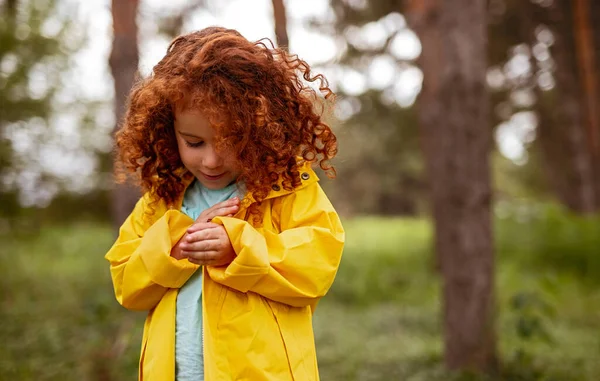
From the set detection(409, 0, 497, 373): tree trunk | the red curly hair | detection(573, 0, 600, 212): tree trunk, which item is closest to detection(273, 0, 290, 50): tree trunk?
detection(409, 0, 497, 373): tree trunk

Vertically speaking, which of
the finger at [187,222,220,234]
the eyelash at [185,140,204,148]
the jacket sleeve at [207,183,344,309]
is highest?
the eyelash at [185,140,204,148]

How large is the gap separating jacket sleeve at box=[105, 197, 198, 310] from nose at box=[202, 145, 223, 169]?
193 millimetres

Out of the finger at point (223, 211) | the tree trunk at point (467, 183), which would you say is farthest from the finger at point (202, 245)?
the tree trunk at point (467, 183)

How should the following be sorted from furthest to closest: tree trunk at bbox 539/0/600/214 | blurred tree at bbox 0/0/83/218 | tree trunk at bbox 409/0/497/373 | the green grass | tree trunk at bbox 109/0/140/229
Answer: tree trunk at bbox 539/0/600/214, blurred tree at bbox 0/0/83/218, tree trunk at bbox 109/0/140/229, the green grass, tree trunk at bbox 409/0/497/373

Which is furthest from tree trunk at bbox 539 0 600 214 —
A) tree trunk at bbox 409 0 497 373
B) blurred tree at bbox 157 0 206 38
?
tree trunk at bbox 409 0 497 373

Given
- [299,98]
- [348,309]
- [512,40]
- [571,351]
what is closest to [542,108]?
[512,40]

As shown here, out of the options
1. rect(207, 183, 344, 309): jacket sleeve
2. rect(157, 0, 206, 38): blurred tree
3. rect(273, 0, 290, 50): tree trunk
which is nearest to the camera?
rect(207, 183, 344, 309): jacket sleeve

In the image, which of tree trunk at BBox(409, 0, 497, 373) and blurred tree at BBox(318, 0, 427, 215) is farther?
blurred tree at BBox(318, 0, 427, 215)

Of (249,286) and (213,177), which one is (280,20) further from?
(249,286)

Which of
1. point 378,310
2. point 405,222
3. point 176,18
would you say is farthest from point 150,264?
point 405,222

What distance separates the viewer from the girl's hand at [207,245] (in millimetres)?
1861

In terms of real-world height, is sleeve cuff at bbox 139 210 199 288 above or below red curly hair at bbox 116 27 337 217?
below

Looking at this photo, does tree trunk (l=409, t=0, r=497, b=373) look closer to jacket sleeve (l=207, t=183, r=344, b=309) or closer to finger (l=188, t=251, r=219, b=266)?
jacket sleeve (l=207, t=183, r=344, b=309)

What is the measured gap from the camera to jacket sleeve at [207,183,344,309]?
73.1 inches
